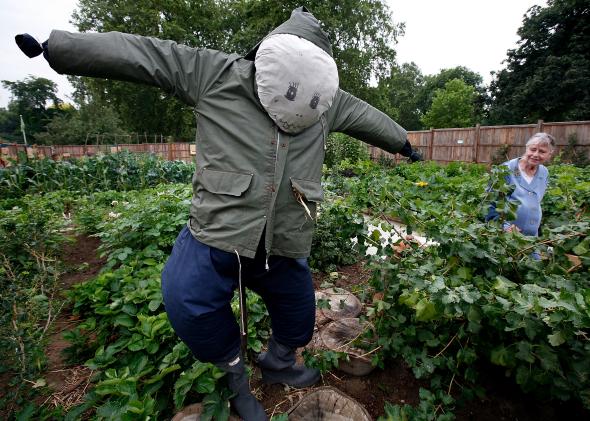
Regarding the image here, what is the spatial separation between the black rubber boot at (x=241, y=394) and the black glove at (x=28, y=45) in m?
1.29

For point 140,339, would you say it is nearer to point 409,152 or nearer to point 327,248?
point 409,152

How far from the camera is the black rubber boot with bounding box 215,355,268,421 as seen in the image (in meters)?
1.43

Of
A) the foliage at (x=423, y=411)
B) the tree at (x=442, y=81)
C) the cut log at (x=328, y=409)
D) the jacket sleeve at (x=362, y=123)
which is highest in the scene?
the tree at (x=442, y=81)

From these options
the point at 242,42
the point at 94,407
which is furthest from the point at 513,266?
the point at 242,42

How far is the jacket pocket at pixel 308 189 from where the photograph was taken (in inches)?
51.6

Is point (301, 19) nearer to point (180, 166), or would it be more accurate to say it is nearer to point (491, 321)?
point (491, 321)

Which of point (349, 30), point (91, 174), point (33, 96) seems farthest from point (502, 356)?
point (33, 96)

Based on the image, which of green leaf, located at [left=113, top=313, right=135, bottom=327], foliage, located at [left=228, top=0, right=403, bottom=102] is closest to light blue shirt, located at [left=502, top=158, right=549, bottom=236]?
green leaf, located at [left=113, top=313, right=135, bottom=327]

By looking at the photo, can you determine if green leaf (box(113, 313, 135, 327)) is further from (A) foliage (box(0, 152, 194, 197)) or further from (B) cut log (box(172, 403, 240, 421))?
(A) foliage (box(0, 152, 194, 197))

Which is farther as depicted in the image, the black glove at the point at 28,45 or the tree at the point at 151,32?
the tree at the point at 151,32

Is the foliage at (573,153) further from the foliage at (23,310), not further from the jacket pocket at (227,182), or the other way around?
the foliage at (23,310)

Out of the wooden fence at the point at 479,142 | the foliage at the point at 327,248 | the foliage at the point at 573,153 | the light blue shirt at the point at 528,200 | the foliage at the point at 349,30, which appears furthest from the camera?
the foliage at the point at 349,30

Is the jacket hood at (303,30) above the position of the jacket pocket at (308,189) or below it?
above

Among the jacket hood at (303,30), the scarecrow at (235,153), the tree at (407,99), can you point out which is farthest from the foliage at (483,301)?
the tree at (407,99)
